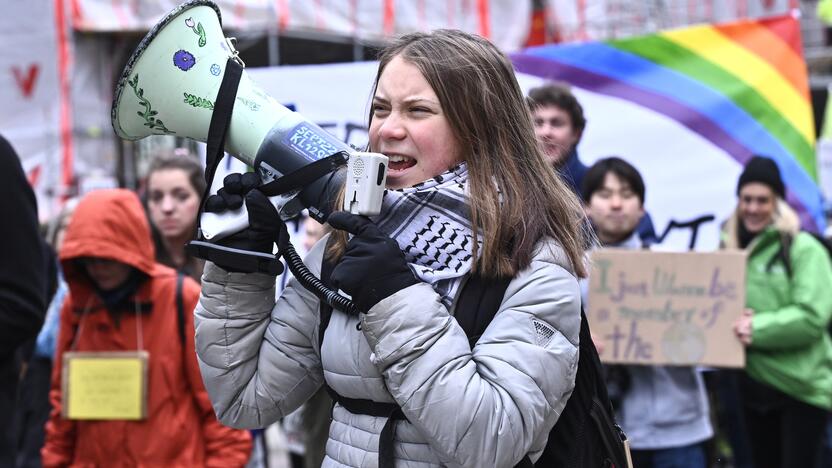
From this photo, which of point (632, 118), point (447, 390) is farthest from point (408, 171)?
point (632, 118)

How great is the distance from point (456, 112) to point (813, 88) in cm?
1461

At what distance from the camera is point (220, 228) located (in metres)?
2.19

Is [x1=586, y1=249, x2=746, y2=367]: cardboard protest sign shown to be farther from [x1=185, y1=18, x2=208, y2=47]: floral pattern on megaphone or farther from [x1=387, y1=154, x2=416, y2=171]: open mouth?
[x1=185, y1=18, x2=208, y2=47]: floral pattern on megaphone

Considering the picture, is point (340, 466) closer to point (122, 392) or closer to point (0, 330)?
point (0, 330)

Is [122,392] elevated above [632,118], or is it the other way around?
[632,118]

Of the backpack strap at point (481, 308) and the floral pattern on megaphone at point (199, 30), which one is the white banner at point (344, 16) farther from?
the backpack strap at point (481, 308)

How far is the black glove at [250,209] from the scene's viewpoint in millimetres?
2143

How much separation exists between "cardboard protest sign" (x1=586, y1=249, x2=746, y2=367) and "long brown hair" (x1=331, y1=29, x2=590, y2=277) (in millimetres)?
2241

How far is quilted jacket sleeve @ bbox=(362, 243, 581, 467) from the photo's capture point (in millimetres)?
1930

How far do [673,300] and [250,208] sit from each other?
269cm

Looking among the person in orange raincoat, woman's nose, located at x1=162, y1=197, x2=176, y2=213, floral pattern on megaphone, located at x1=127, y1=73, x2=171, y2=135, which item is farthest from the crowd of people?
woman's nose, located at x1=162, y1=197, x2=176, y2=213

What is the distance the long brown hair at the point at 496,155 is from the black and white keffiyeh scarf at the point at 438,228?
0.03 metres

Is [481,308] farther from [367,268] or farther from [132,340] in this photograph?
[132,340]

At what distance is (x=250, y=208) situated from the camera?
7.04 feet
